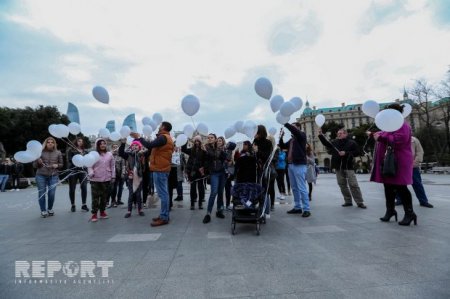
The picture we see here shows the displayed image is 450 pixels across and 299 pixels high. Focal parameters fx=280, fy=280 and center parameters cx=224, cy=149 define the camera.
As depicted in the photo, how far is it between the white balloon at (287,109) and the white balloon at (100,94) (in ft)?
12.3

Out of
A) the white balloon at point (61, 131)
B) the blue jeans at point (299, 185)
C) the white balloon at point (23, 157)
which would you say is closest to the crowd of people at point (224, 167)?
the blue jeans at point (299, 185)

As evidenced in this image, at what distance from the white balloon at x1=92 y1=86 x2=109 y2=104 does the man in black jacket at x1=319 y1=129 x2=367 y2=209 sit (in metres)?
5.15

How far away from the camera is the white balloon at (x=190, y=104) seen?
5.89 metres

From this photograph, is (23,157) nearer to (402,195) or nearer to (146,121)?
(146,121)

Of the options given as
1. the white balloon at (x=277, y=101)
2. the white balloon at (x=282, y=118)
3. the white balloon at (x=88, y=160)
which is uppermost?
the white balloon at (x=277, y=101)

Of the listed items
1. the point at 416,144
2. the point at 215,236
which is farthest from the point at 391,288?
the point at 416,144

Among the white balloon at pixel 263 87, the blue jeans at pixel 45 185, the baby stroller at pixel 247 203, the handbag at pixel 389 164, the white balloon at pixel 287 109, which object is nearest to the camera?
the baby stroller at pixel 247 203

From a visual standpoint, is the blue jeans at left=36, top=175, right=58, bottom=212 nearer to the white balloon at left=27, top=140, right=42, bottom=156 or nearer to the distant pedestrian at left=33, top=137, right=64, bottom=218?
the distant pedestrian at left=33, top=137, right=64, bottom=218

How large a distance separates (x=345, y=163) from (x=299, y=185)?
1.71 meters

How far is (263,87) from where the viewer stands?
573 cm

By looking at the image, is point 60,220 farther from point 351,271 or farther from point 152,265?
point 351,271

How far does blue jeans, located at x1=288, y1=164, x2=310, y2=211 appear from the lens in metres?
5.66

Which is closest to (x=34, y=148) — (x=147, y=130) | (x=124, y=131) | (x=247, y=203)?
(x=124, y=131)

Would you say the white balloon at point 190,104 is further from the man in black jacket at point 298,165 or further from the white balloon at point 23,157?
the white balloon at point 23,157
